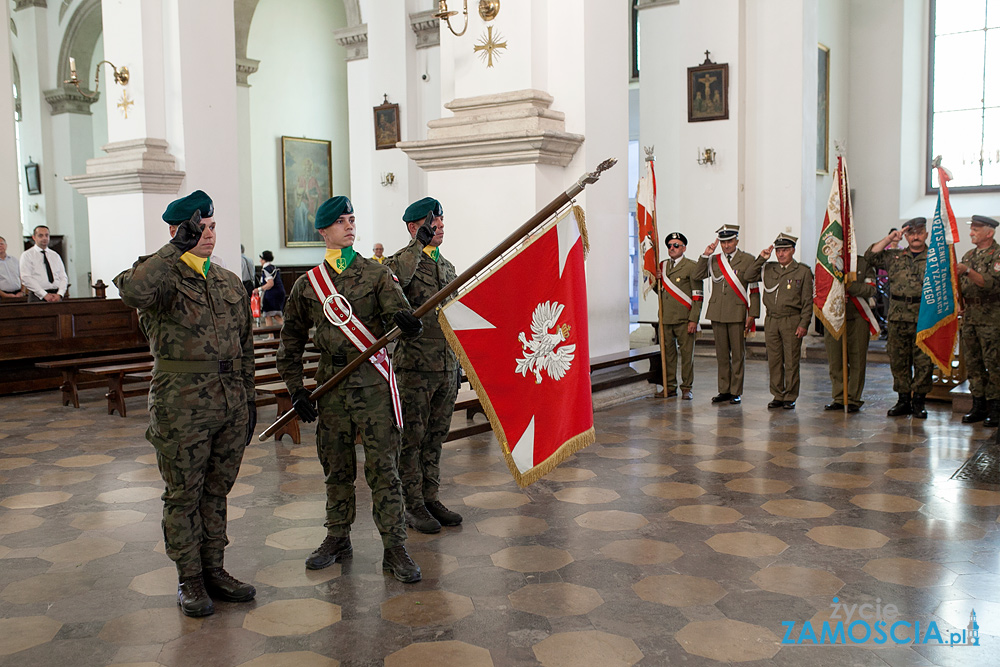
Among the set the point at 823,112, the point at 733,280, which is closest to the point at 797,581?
the point at 733,280

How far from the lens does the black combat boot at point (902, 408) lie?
7086 mm

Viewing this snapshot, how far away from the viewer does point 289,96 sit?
17609 mm

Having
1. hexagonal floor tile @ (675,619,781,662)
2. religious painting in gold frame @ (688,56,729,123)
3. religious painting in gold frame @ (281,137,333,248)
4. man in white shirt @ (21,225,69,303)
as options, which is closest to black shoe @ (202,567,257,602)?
hexagonal floor tile @ (675,619,781,662)

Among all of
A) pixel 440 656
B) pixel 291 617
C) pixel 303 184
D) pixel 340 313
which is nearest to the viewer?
pixel 440 656

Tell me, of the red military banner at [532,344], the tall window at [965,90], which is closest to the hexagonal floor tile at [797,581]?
the red military banner at [532,344]

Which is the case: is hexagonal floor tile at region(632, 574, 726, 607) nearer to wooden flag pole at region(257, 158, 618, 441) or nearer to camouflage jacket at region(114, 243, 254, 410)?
wooden flag pole at region(257, 158, 618, 441)

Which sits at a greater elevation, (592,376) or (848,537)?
(592,376)

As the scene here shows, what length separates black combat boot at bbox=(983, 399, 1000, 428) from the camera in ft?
21.7

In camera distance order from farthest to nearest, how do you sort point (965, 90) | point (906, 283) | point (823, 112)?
point (965, 90), point (823, 112), point (906, 283)

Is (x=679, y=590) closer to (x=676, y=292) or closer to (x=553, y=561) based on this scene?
(x=553, y=561)

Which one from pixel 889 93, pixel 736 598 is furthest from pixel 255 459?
pixel 889 93

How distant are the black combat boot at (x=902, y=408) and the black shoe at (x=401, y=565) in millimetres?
4929

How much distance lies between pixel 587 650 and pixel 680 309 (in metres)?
5.68

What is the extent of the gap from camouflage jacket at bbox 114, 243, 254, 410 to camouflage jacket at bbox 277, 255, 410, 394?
12.4 inches
